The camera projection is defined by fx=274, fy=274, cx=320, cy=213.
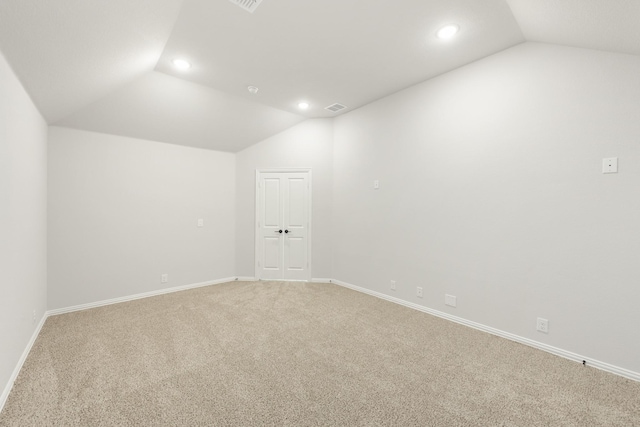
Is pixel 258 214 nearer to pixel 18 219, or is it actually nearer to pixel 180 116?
pixel 180 116

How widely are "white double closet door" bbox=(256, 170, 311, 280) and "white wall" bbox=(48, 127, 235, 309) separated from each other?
0.57 m

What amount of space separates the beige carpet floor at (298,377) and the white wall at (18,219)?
0.29 meters

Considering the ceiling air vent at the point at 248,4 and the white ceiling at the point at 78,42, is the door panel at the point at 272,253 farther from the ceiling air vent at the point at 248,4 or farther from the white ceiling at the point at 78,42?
the ceiling air vent at the point at 248,4

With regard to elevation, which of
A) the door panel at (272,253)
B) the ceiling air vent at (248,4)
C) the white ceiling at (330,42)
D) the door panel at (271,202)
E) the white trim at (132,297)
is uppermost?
the white ceiling at (330,42)

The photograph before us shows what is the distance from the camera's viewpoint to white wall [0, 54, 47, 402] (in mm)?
1901

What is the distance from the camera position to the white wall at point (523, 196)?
7.21 ft

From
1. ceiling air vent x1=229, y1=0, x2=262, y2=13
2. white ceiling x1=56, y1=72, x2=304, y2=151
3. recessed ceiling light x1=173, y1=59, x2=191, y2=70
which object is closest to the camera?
ceiling air vent x1=229, y1=0, x2=262, y2=13

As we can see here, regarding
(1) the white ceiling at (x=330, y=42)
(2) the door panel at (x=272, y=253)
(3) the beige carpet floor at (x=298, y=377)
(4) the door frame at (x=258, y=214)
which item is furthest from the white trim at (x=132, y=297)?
(1) the white ceiling at (x=330, y=42)

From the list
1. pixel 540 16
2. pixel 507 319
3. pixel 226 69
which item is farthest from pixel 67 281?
pixel 540 16

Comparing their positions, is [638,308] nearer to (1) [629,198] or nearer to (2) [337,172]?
(1) [629,198]

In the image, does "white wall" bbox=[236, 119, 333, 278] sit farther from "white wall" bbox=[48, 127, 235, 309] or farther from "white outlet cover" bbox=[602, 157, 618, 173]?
"white outlet cover" bbox=[602, 157, 618, 173]

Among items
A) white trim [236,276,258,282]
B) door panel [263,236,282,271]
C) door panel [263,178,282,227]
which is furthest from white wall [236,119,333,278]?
white trim [236,276,258,282]

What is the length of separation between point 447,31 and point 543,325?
287 centimetres

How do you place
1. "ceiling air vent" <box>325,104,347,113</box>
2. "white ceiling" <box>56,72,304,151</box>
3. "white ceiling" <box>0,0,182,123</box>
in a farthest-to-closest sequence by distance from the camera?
"ceiling air vent" <box>325,104,347,113</box> → "white ceiling" <box>56,72,304,151</box> → "white ceiling" <box>0,0,182,123</box>
